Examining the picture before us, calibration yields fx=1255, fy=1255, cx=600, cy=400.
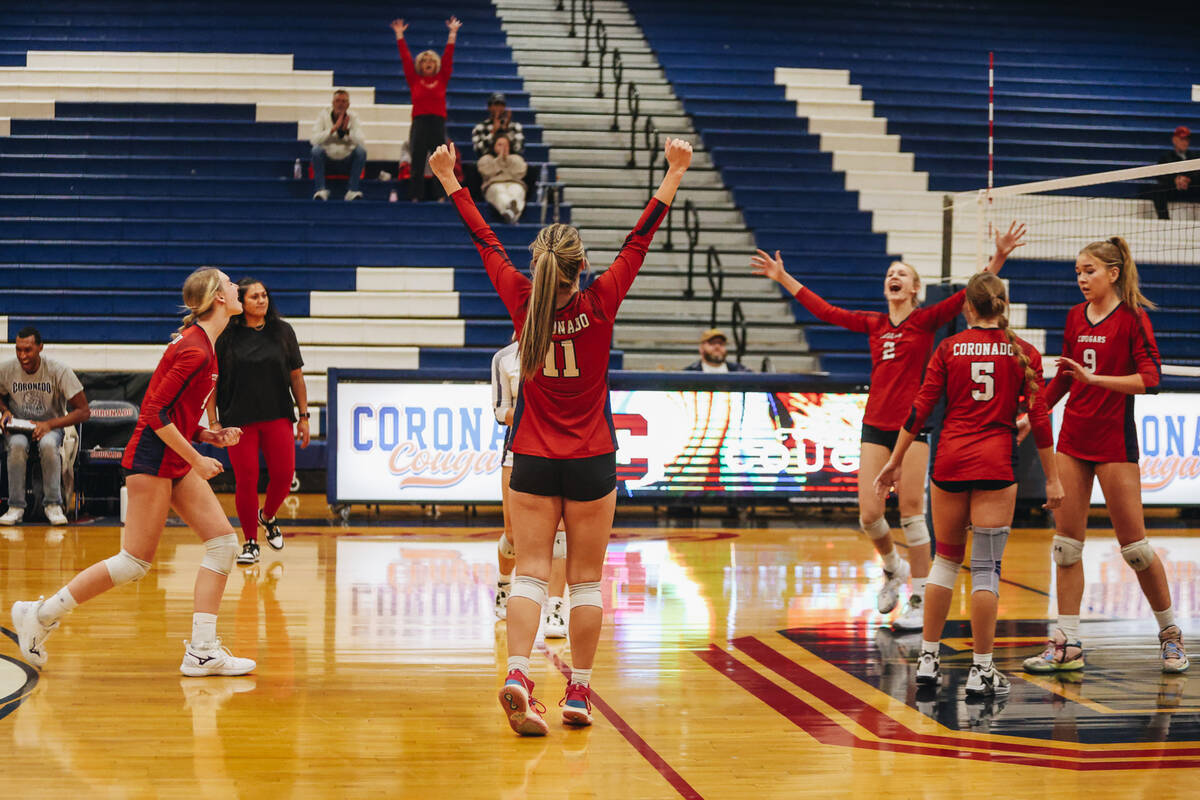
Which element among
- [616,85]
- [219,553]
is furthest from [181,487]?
[616,85]

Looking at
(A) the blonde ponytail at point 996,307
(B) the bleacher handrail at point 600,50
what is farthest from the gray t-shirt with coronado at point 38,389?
(B) the bleacher handrail at point 600,50

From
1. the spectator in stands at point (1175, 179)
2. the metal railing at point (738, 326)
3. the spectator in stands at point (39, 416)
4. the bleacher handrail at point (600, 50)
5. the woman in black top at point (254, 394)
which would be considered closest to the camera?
the woman in black top at point (254, 394)

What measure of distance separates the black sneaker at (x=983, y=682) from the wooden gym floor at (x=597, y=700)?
85 millimetres

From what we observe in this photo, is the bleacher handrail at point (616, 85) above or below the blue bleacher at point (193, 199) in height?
above

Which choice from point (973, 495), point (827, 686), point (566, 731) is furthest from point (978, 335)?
point (566, 731)

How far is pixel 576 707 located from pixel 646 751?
35cm

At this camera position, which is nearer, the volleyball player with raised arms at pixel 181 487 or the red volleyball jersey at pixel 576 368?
the red volleyball jersey at pixel 576 368

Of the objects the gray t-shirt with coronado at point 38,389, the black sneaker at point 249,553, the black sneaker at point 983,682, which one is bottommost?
the black sneaker at point 983,682

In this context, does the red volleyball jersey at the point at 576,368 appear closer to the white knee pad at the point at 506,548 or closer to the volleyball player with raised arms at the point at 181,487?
the volleyball player with raised arms at the point at 181,487

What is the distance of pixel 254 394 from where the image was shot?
7.89 meters

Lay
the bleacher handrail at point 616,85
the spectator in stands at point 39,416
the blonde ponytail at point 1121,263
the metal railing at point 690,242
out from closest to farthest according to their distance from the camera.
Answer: the blonde ponytail at point 1121,263, the spectator in stands at point 39,416, the metal railing at point 690,242, the bleacher handrail at point 616,85

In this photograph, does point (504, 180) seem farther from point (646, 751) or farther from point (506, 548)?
point (646, 751)

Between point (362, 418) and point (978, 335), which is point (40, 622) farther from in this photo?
point (362, 418)

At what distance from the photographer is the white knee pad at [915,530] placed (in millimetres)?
6566
